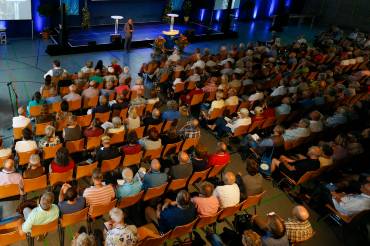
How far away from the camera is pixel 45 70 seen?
11242 millimetres

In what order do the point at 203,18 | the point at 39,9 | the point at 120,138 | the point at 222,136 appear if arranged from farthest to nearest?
the point at 203,18 → the point at 39,9 → the point at 222,136 → the point at 120,138

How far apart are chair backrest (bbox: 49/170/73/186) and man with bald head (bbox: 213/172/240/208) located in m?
2.39

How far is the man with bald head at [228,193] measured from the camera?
5266mm

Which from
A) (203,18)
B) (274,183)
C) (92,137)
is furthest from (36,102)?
(203,18)

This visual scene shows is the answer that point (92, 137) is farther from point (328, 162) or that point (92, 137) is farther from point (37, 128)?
point (328, 162)

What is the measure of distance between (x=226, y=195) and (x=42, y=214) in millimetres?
2655

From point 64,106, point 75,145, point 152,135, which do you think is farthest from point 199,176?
point 64,106

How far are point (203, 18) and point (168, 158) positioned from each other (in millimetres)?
14001

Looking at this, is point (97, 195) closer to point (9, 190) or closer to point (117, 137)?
point (9, 190)

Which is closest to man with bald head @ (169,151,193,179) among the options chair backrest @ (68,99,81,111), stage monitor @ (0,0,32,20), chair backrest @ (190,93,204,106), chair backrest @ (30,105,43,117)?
chair backrest @ (190,93,204,106)

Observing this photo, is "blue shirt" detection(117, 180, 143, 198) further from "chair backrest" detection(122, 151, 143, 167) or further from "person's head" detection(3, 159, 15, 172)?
"person's head" detection(3, 159, 15, 172)

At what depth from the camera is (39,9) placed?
1333cm

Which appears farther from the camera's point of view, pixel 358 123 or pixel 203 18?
pixel 203 18

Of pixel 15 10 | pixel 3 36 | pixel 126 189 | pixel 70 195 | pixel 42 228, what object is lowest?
pixel 42 228
